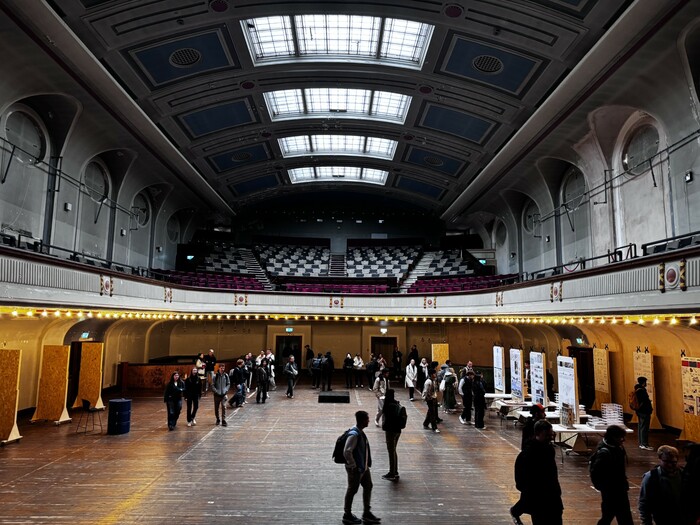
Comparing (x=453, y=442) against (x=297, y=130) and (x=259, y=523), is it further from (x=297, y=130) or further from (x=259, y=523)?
(x=297, y=130)

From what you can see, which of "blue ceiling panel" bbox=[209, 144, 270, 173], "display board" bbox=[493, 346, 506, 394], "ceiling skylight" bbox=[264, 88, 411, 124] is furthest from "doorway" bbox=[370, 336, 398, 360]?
"ceiling skylight" bbox=[264, 88, 411, 124]

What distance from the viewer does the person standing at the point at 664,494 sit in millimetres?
3984

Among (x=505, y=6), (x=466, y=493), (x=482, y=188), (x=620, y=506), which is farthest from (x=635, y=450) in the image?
(x=482, y=188)

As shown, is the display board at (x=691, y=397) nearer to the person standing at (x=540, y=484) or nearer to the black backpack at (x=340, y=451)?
the person standing at (x=540, y=484)

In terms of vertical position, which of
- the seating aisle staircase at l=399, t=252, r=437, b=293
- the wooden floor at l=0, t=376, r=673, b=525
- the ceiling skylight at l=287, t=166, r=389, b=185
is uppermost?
the ceiling skylight at l=287, t=166, r=389, b=185

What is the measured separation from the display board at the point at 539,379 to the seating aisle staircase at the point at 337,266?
16761mm

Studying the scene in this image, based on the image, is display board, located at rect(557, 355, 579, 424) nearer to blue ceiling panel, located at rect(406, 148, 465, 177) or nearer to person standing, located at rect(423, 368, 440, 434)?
person standing, located at rect(423, 368, 440, 434)

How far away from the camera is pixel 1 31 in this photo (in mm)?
9969

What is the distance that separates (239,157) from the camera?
69.0 feet

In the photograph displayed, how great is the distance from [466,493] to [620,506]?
2.59m

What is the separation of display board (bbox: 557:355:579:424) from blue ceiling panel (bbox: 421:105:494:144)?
965 cm

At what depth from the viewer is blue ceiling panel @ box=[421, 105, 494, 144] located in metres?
16.4

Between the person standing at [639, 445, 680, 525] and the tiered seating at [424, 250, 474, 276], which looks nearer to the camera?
the person standing at [639, 445, 680, 525]

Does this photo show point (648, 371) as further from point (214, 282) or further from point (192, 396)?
point (214, 282)
